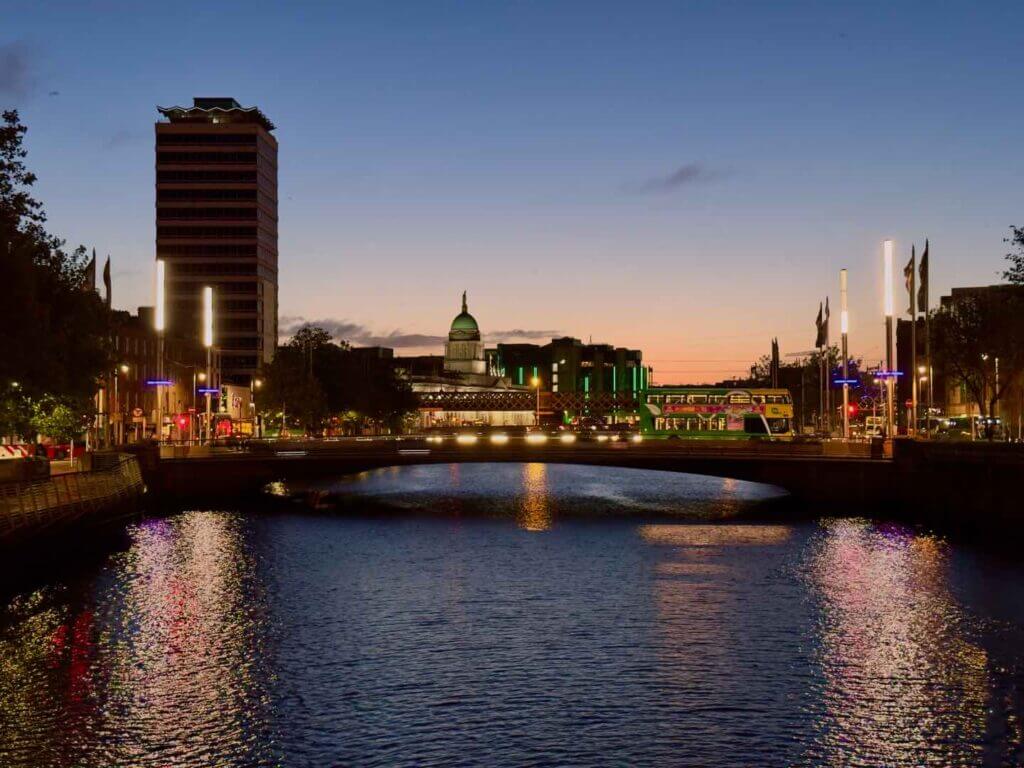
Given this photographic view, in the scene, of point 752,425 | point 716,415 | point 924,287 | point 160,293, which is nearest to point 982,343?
point 752,425

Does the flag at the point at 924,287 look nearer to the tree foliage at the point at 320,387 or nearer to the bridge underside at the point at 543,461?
the bridge underside at the point at 543,461

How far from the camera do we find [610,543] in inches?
2660

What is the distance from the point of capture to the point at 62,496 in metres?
60.5

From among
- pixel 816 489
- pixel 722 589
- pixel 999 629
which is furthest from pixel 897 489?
pixel 999 629

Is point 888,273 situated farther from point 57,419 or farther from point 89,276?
point 57,419

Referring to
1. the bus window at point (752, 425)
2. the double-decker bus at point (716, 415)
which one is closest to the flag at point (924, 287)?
the double-decker bus at point (716, 415)

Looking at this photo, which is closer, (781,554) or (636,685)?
(636,685)

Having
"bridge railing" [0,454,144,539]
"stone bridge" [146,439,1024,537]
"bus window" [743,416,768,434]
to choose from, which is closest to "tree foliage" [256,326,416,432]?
"stone bridge" [146,439,1024,537]

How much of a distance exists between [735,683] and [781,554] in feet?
96.3

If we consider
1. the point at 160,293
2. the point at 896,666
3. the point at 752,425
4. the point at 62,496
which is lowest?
the point at 896,666

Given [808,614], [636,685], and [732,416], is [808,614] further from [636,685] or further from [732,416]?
[732,416]

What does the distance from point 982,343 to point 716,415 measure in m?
24.3

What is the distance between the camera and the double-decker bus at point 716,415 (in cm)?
11144

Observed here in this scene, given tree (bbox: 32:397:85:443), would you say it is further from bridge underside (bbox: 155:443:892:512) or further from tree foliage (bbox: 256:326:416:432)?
tree foliage (bbox: 256:326:416:432)
